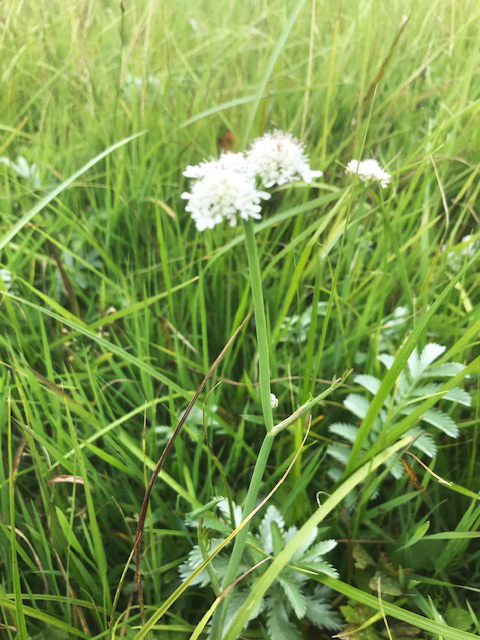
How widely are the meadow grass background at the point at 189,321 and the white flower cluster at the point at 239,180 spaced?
162 millimetres

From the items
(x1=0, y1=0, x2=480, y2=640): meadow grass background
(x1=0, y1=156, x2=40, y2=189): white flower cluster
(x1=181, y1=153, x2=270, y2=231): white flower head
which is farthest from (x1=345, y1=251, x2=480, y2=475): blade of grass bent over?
(x1=0, y1=156, x2=40, y2=189): white flower cluster

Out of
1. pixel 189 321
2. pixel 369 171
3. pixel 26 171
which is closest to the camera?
A: pixel 369 171

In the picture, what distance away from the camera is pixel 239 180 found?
1.71ft

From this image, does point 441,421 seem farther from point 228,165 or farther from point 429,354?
point 228,165

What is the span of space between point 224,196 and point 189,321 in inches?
26.1

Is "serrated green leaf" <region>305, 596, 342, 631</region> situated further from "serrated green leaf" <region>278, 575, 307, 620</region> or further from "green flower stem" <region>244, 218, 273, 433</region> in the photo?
"green flower stem" <region>244, 218, 273, 433</region>

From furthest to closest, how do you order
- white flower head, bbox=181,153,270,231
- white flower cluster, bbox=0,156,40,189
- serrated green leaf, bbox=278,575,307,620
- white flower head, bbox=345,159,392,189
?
white flower cluster, bbox=0,156,40,189
white flower head, bbox=345,159,392,189
serrated green leaf, bbox=278,575,307,620
white flower head, bbox=181,153,270,231

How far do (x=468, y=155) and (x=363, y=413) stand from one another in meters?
0.88

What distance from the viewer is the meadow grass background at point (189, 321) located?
751 mm

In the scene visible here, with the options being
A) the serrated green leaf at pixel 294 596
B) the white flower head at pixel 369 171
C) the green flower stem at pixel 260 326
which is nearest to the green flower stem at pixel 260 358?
the green flower stem at pixel 260 326

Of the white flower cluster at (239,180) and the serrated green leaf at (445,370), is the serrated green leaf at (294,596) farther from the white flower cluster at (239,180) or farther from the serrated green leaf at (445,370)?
the white flower cluster at (239,180)

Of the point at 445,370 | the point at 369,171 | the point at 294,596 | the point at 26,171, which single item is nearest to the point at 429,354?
the point at 445,370

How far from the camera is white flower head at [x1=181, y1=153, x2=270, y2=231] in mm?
505

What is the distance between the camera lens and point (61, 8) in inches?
82.6
